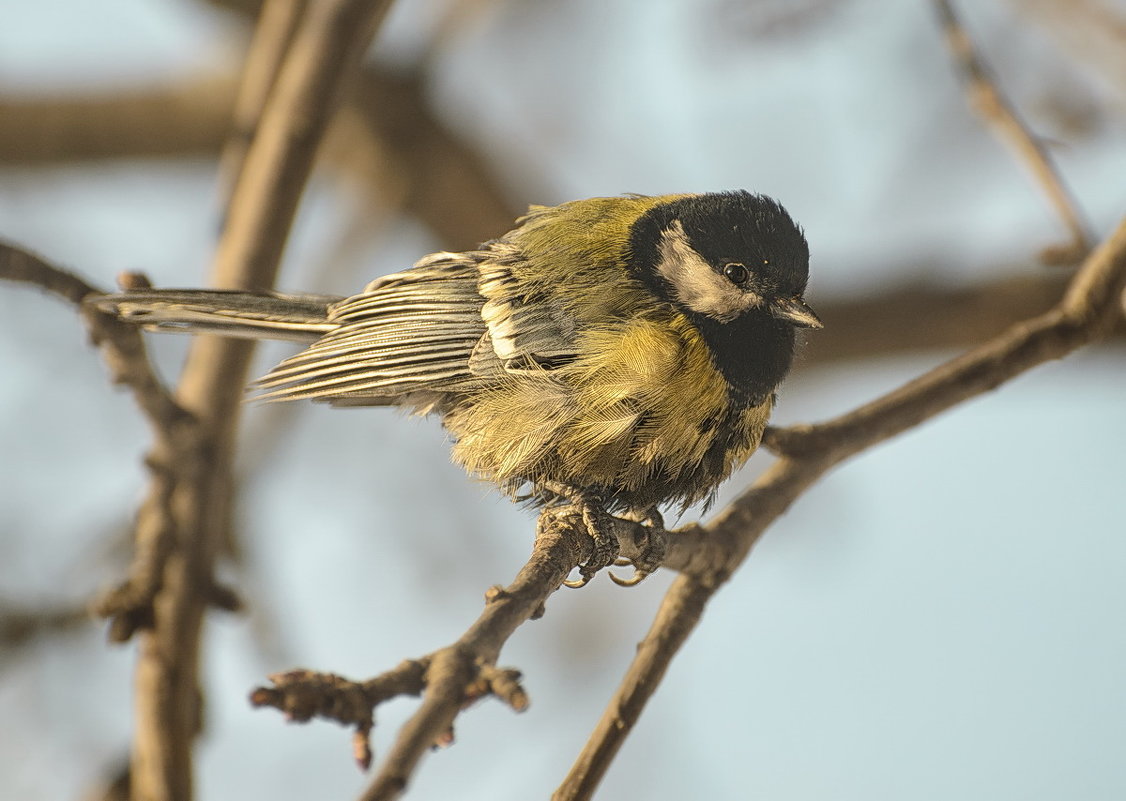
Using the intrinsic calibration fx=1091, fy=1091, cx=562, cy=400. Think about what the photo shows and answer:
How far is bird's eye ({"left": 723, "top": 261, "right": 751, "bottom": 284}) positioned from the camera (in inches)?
116

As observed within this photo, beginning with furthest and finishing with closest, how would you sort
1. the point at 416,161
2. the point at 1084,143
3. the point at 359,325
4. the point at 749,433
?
1. the point at 416,161
2. the point at 1084,143
3. the point at 359,325
4. the point at 749,433

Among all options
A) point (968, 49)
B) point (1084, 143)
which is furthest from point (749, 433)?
point (1084, 143)

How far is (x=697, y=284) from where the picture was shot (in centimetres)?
297

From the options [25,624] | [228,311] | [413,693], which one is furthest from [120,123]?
[413,693]

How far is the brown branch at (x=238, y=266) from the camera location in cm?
311

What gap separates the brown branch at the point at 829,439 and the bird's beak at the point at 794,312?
0.88 feet

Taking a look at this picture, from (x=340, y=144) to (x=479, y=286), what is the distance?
127 inches

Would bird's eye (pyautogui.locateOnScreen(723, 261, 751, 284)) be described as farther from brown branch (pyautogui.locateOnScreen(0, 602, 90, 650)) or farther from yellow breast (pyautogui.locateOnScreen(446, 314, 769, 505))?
brown branch (pyautogui.locateOnScreen(0, 602, 90, 650))

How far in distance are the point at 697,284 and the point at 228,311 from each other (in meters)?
1.27

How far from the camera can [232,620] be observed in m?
3.49

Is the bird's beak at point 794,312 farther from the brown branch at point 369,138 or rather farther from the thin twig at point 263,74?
the brown branch at point 369,138

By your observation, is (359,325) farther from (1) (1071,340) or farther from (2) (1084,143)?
(2) (1084,143)

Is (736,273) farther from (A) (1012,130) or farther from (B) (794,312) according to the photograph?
(A) (1012,130)

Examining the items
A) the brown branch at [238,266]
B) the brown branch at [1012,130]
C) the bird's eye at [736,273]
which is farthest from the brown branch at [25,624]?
the brown branch at [1012,130]
